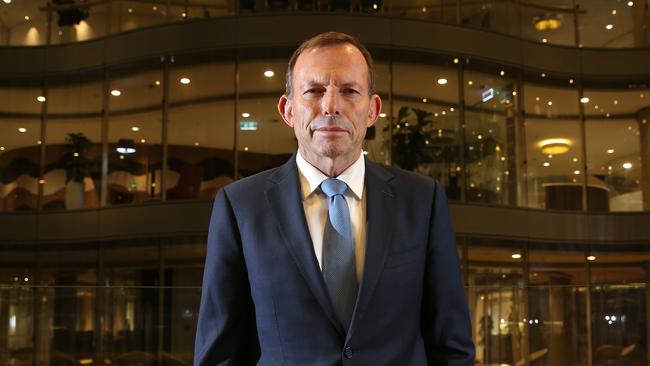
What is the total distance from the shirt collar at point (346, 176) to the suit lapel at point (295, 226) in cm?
2

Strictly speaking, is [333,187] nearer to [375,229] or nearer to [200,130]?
[375,229]

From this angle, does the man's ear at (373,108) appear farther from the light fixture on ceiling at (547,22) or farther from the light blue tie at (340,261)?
the light fixture on ceiling at (547,22)

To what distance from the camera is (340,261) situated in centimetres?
183

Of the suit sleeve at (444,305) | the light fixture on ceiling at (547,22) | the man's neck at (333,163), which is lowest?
the suit sleeve at (444,305)

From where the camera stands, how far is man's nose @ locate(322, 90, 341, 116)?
73.3 inches

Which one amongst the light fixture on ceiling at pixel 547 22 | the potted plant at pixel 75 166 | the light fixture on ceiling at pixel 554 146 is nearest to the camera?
the potted plant at pixel 75 166

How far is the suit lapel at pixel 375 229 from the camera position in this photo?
1.78 meters

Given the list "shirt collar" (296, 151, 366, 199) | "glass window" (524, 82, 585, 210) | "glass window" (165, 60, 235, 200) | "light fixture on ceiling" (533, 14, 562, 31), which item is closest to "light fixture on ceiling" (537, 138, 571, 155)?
"glass window" (524, 82, 585, 210)

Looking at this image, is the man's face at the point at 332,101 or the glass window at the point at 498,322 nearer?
the man's face at the point at 332,101

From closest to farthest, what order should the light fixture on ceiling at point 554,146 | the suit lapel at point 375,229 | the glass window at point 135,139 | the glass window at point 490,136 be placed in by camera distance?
the suit lapel at point 375,229, the glass window at point 135,139, the glass window at point 490,136, the light fixture on ceiling at point 554,146

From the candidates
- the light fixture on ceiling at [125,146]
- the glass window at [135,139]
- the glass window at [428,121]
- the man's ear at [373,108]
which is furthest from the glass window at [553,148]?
the man's ear at [373,108]

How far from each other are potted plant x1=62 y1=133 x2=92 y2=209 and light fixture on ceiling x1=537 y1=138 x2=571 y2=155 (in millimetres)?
9752

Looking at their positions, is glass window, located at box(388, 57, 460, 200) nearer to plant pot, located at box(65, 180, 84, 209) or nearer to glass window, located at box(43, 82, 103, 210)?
glass window, located at box(43, 82, 103, 210)

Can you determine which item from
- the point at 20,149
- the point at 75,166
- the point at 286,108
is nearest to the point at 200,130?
the point at 75,166
